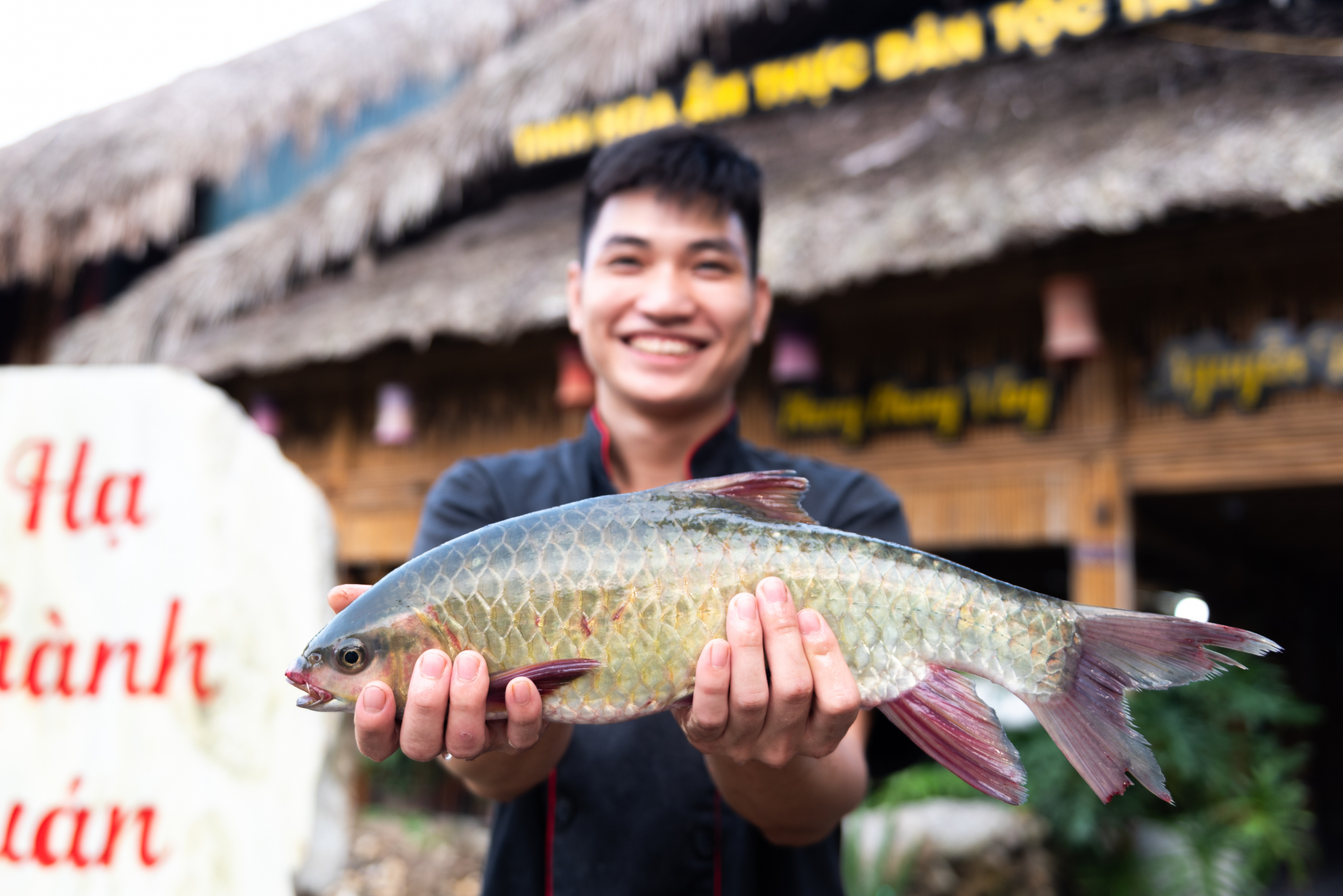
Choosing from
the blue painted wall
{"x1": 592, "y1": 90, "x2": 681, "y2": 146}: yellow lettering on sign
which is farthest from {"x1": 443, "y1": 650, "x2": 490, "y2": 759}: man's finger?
the blue painted wall

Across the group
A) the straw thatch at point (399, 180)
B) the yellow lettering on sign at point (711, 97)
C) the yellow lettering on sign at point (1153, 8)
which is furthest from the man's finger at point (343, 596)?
the straw thatch at point (399, 180)

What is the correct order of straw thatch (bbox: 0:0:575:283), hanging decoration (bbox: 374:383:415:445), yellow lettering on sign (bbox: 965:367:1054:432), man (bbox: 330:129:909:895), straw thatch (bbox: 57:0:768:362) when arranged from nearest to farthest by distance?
man (bbox: 330:129:909:895) → yellow lettering on sign (bbox: 965:367:1054:432) → straw thatch (bbox: 57:0:768:362) → hanging decoration (bbox: 374:383:415:445) → straw thatch (bbox: 0:0:575:283)

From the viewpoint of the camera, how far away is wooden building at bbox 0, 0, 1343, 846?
496 centimetres

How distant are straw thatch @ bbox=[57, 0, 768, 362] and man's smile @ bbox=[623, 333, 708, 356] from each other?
19.1 feet

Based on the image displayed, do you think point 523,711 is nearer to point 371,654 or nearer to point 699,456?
point 371,654

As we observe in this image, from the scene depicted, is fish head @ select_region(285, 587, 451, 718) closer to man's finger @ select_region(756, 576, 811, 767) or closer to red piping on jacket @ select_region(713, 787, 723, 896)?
man's finger @ select_region(756, 576, 811, 767)

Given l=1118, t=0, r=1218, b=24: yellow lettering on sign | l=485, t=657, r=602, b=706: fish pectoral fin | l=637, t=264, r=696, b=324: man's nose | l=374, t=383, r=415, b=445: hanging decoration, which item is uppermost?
l=1118, t=0, r=1218, b=24: yellow lettering on sign

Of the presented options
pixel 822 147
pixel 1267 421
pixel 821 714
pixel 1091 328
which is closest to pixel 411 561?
pixel 821 714

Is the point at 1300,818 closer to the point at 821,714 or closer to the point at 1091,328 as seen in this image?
the point at 1091,328

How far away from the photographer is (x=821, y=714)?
1.53 meters

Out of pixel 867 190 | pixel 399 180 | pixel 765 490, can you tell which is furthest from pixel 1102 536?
pixel 399 180

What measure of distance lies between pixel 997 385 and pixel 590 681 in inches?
190

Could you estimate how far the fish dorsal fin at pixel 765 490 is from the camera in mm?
1626

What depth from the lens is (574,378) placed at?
644cm
